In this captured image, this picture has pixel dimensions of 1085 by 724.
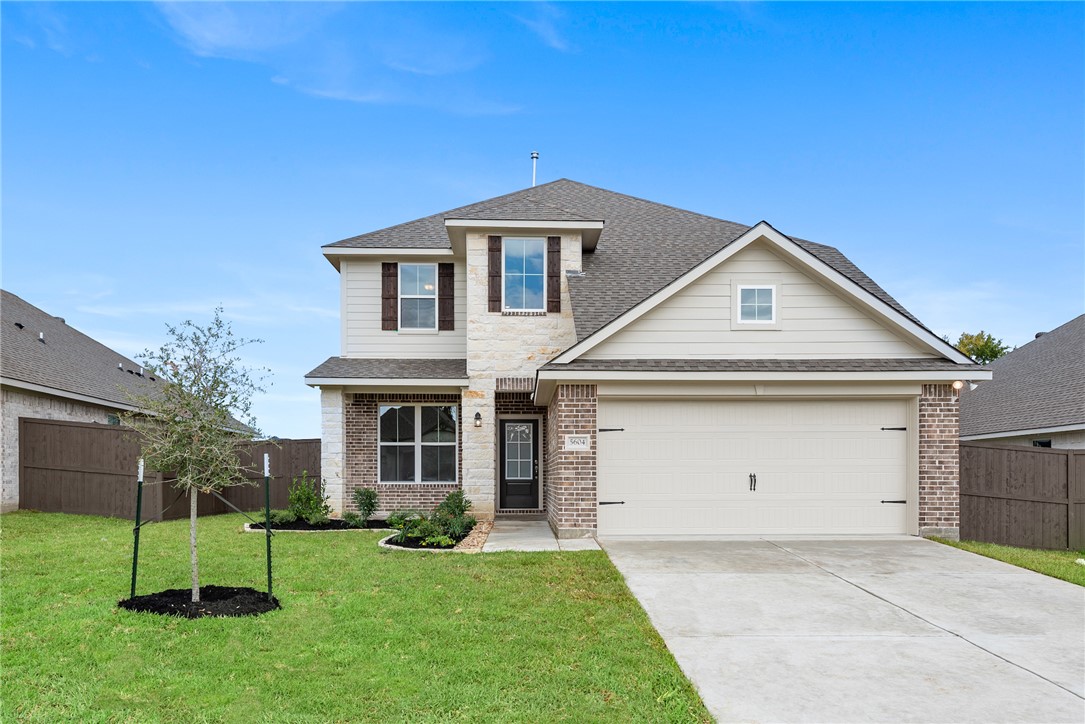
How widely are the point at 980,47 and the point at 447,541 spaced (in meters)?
14.2

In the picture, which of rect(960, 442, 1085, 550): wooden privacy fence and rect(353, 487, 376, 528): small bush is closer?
rect(960, 442, 1085, 550): wooden privacy fence

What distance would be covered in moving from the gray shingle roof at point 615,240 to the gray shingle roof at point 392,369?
8.23ft

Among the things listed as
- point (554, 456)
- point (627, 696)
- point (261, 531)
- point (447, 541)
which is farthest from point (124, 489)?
point (627, 696)

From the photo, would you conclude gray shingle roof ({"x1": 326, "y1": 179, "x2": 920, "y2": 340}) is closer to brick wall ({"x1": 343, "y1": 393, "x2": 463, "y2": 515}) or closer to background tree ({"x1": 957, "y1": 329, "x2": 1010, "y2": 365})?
brick wall ({"x1": 343, "y1": 393, "x2": 463, "y2": 515})

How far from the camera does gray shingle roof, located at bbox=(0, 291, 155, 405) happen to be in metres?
17.5

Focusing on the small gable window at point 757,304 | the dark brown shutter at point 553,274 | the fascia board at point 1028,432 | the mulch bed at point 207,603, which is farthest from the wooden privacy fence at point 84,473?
the fascia board at point 1028,432

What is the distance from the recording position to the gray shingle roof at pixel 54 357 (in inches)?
688

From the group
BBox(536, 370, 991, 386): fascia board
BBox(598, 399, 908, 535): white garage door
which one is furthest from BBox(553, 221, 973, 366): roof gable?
BBox(598, 399, 908, 535): white garage door

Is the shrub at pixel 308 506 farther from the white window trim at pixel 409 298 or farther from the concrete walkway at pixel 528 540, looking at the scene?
the white window trim at pixel 409 298

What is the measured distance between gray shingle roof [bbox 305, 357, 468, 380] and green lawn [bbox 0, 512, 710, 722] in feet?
19.5

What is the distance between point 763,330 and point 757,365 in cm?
72

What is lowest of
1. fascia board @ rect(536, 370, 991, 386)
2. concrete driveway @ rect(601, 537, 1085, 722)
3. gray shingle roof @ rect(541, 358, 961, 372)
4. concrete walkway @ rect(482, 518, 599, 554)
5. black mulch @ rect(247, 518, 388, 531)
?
black mulch @ rect(247, 518, 388, 531)

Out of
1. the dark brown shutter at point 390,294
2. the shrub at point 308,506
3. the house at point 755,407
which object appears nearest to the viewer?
the house at point 755,407

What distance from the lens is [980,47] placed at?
49.3 feet
